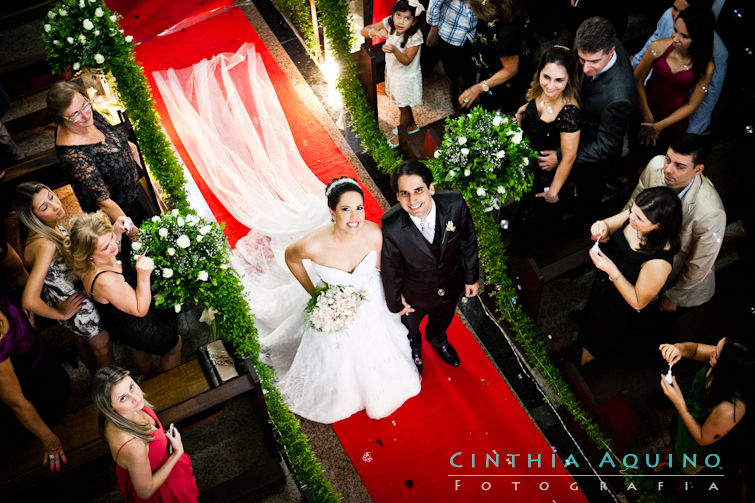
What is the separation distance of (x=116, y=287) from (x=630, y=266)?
3.16 m

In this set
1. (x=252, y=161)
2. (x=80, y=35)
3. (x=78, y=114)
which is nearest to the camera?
(x=78, y=114)

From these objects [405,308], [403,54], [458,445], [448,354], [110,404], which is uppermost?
[403,54]

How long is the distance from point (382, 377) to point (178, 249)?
5.56ft

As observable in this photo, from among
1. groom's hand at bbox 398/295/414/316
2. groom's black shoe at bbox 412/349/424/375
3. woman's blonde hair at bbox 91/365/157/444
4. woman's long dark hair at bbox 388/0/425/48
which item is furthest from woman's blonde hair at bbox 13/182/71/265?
woman's long dark hair at bbox 388/0/425/48

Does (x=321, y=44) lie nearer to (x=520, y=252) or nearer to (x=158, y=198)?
(x=158, y=198)

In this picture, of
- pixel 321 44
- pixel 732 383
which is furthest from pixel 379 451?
pixel 321 44

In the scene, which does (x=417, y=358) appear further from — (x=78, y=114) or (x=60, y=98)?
(x=60, y=98)

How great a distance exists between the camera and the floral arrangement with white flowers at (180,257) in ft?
13.6

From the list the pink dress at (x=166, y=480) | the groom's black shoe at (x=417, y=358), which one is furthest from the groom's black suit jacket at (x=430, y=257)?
the pink dress at (x=166, y=480)

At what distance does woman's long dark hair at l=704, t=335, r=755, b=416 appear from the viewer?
10.7 feet

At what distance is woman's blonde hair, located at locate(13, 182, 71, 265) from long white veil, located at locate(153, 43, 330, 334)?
143 cm

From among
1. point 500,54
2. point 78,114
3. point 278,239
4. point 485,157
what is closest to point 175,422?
point 278,239

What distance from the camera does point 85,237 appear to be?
3.72 metres

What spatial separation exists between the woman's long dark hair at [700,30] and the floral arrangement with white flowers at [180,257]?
361cm
